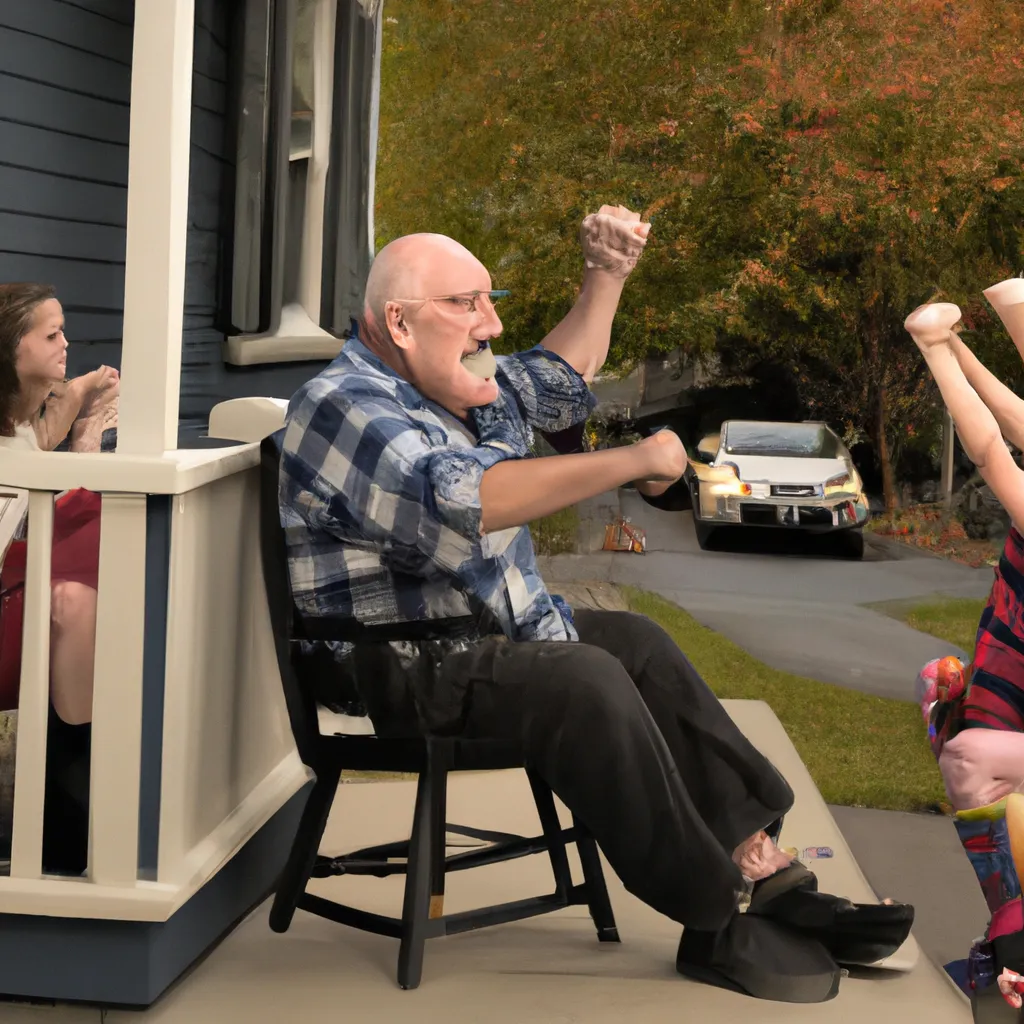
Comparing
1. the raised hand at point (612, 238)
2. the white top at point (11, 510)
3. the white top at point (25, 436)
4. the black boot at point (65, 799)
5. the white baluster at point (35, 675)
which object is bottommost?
the black boot at point (65, 799)

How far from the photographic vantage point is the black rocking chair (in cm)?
206

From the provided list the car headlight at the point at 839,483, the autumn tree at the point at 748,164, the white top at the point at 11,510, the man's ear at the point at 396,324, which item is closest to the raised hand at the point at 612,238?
the man's ear at the point at 396,324

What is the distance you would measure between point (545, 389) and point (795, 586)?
3.30m

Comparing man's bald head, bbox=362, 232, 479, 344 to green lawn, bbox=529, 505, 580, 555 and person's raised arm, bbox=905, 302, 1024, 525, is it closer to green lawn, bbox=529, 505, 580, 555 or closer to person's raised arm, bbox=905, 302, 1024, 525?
person's raised arm, bbox=905, 302, 1024, 525

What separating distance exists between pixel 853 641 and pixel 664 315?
1.57 m

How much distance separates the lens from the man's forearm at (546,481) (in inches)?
73.7

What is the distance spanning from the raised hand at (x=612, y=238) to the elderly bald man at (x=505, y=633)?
33 centimetres

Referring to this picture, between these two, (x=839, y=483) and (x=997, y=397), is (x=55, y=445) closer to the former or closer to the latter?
(x=997, y=397)

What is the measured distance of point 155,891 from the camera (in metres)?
1.95

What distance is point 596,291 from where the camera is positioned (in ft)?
8.18

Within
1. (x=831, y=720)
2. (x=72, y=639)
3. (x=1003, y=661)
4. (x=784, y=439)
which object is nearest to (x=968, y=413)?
(x=1003, y=661)

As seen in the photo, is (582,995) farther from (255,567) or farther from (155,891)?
(255,567)

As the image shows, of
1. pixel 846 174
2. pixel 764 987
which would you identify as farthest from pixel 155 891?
pixel 846 174

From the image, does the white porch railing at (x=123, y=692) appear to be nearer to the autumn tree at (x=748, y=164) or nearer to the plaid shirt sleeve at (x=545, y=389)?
the plaid shirt sleeve at (x=545, y=389)
